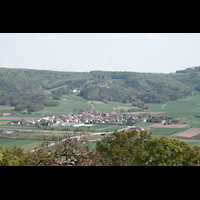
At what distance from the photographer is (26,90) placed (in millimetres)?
34281

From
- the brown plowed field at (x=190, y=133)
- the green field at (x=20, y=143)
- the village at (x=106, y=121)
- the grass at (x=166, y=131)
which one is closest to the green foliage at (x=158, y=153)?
the green field at (x=20, y=143)

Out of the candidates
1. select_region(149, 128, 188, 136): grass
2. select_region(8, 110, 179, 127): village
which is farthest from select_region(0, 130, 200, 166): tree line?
select_region(8, 110, 179, 127): village

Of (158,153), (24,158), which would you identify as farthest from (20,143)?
(158,153)

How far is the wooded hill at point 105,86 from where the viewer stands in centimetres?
2789

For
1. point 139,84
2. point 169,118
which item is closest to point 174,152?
point 169,118

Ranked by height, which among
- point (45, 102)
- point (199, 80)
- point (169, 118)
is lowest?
point (169, 118)

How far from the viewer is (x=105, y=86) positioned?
109 feet

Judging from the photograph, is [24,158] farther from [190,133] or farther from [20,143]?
[190,133]

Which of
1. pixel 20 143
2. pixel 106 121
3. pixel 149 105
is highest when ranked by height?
pixel 149 105

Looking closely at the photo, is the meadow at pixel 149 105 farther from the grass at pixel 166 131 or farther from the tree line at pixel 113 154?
the tree line at pixel 113 154

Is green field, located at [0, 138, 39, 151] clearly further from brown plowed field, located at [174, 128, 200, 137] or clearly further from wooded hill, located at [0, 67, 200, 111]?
wooded hill, located at [0, 67, 200, 111]

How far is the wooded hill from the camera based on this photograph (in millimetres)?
27891
